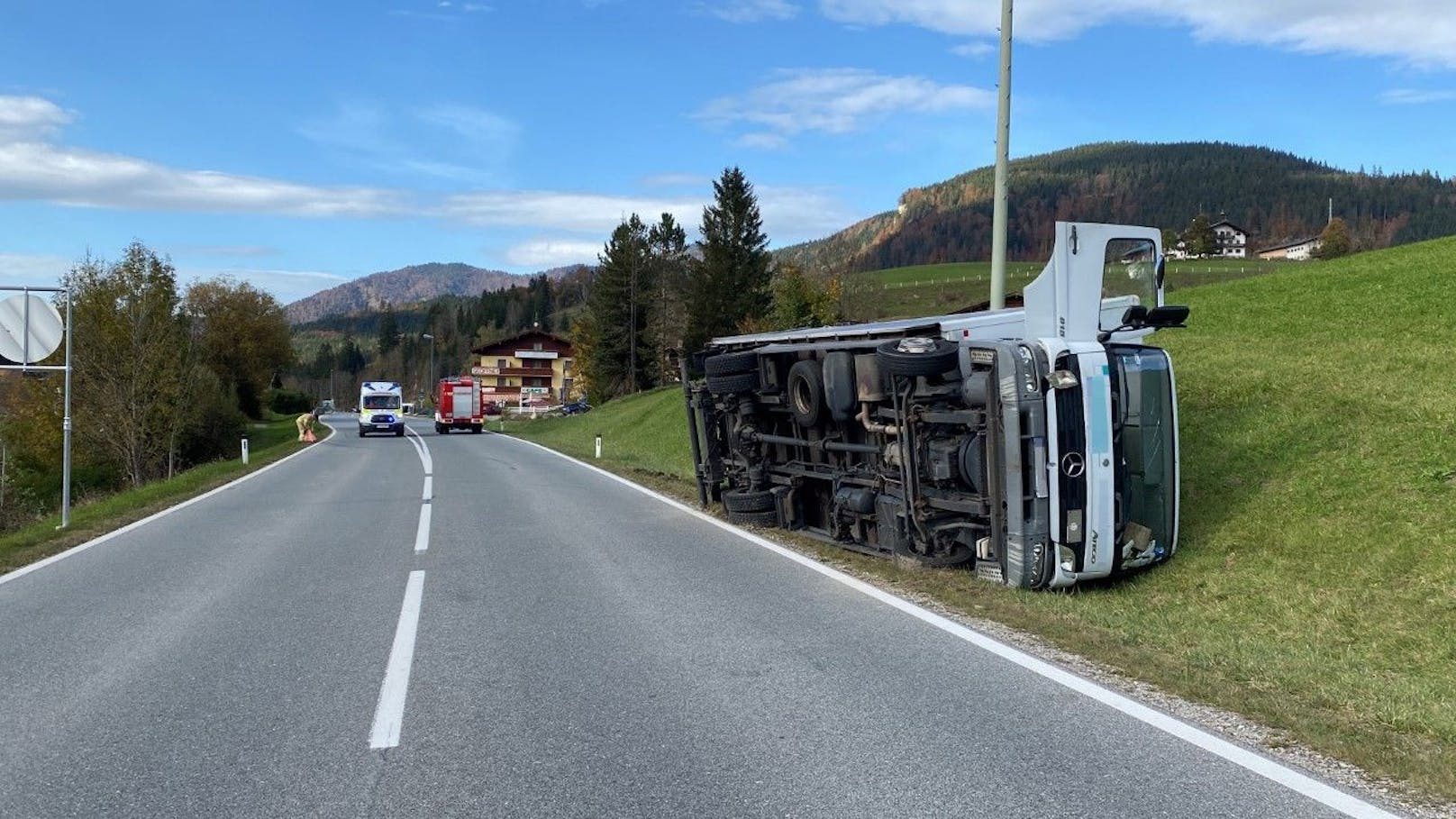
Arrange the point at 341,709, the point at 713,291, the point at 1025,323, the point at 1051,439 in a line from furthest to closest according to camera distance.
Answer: the point at 713,291 < the point at 1025,323 < the point at 1051,439 < the point at 341,709

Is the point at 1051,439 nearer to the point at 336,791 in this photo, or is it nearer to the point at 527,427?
the point at 336,791

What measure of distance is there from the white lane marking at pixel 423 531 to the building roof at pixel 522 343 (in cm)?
11391

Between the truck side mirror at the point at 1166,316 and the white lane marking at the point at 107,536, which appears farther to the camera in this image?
the white lane marking at the point at 107,536

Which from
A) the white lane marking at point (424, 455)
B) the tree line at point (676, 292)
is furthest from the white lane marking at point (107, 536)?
the tree line at point (676, 292)

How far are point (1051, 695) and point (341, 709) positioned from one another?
3564 millimetres

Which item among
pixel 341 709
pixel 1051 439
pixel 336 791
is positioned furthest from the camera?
pixel 1051 439

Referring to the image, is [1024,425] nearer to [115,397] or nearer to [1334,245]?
[115,397]

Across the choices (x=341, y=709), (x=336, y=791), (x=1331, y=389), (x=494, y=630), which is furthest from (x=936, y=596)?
(x=1331, y=389)

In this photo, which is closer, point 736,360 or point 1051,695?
point 1051,695

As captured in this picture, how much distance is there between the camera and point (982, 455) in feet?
27.4

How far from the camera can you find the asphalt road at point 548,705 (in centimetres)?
413

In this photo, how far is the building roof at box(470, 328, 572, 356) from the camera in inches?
5044

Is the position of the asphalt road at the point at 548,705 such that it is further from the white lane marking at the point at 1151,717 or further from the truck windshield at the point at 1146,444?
the truck windshield at the point at 1146,444

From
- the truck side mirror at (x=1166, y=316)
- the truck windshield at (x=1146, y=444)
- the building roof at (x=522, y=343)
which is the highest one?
the building roof at (x=522, y=343)
